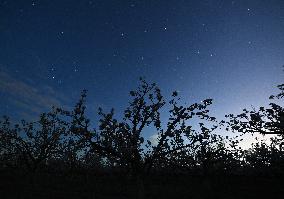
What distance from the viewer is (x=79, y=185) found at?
130 ft

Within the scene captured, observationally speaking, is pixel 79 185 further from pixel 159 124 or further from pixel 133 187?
pixel 159 124

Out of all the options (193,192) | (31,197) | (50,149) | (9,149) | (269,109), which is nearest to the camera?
(269,109)

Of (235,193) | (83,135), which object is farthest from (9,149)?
(235,193)

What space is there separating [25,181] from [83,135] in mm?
23897

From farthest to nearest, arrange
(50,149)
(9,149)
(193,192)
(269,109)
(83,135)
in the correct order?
1. (9,149)
2. (50,149)
3. (193,192)
4. (83,135)
5. (269,109)

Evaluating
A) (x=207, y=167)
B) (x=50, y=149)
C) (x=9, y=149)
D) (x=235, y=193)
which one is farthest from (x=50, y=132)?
(x=235, y=193)

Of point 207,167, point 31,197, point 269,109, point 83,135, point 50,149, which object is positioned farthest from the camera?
point 50,149

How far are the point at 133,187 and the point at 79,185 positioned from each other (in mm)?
8411

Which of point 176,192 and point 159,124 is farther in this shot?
point 176,192

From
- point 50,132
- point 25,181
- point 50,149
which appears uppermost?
point 50,132

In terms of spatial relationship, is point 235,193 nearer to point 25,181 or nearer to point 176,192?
point 176,192

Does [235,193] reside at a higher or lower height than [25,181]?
lower

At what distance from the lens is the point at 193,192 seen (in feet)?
105

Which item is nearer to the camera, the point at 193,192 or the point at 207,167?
the point at 193,192
